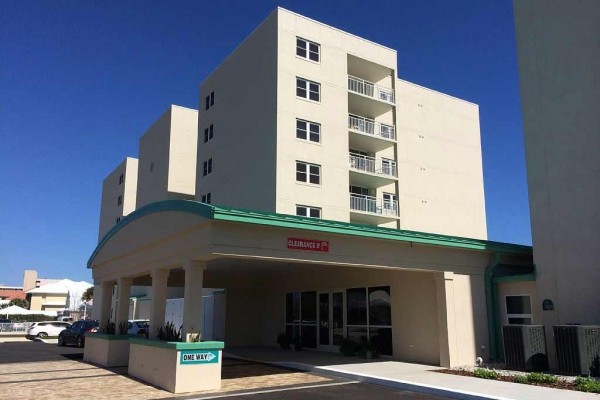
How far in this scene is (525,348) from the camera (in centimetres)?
1578

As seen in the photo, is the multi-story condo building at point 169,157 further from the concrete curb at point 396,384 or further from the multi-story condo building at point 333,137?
the concrete curb at point 396,384

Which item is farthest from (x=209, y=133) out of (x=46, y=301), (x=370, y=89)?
(x=46, y=301)

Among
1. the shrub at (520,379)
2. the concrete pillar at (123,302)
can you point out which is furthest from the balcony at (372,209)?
the shrub at (520,379)

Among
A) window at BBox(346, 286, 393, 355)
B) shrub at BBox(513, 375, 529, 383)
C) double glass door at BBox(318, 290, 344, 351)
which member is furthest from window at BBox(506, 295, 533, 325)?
double glass door at BBox(318, 290, 344, 351)

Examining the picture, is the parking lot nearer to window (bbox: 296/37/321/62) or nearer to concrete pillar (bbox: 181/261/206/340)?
concrete pillar (bbox: 181/261/206/340)

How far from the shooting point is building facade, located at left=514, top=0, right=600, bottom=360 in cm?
1644

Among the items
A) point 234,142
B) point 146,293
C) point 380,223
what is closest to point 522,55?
point 380,223

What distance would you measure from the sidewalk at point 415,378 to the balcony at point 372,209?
12.5 metres

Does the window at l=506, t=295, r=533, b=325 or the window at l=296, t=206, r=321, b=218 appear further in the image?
the window at l=296, t=206, r=321, b=218

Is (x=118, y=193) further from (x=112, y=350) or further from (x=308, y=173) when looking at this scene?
(x=112, y=350)

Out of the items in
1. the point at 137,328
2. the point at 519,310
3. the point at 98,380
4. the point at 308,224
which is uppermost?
the point at 308,224

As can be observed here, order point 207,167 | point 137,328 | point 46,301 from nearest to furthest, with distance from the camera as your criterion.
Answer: point 137,328 < point 207,167 < point 46,301

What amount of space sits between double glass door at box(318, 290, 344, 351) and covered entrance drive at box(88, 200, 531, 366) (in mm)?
42

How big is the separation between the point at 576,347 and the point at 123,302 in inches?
594
